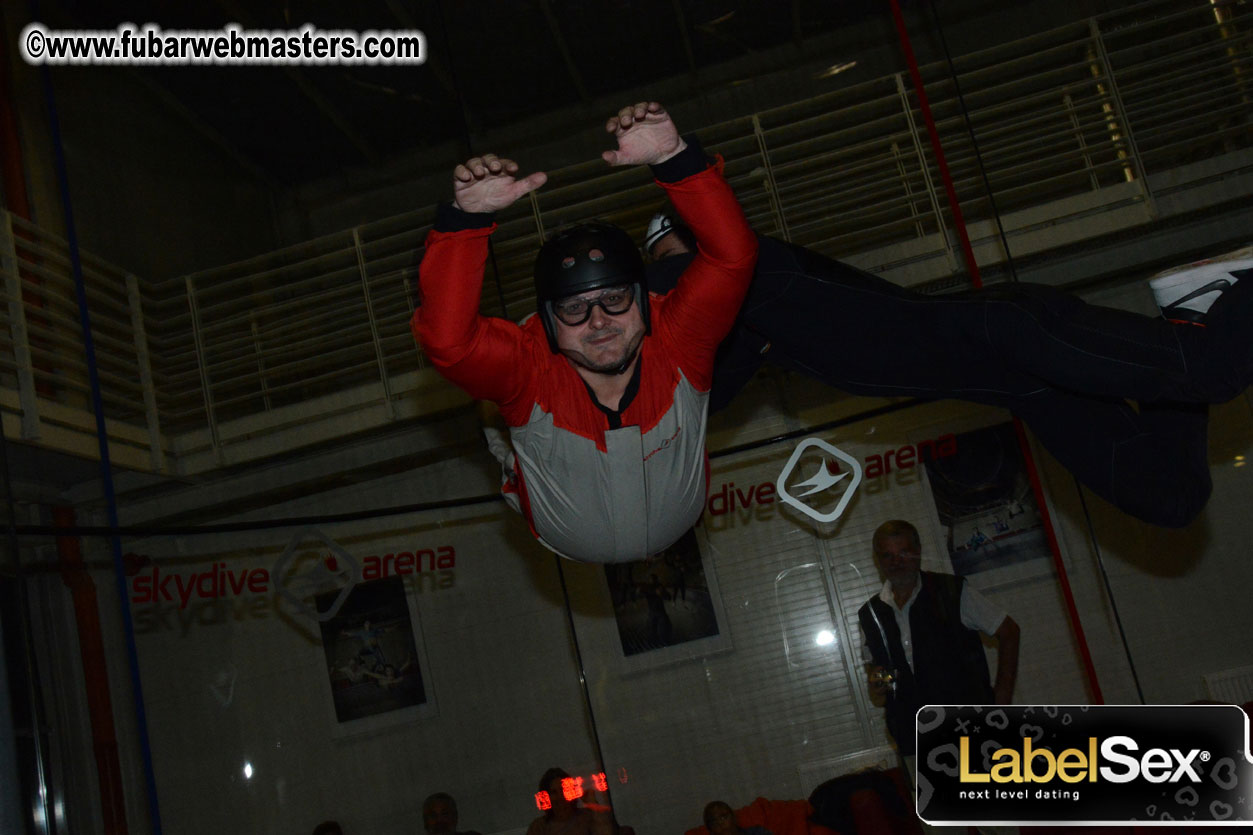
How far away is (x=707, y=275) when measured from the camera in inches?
71.9

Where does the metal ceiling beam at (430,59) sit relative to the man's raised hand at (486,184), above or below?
above

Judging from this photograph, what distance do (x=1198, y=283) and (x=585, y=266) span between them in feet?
3.88

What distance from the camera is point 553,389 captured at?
77.0 inches

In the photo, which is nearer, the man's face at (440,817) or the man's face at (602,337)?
the man's face at (602,337)

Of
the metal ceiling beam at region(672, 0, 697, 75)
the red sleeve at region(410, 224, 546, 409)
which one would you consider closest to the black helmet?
the red sleeve at region(410, 224, 546, 409)

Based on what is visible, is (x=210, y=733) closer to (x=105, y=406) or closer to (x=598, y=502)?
(x=105, y=406)

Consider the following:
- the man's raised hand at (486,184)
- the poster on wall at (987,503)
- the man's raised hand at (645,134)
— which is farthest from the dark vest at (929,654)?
the man's raised hand at (486,184)

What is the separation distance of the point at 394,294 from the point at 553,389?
167cm

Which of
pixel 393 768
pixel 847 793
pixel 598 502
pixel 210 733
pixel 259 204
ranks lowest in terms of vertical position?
pixel 847 793

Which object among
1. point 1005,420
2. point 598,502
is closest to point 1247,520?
point 1005,420

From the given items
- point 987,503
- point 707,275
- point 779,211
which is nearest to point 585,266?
point 707,275

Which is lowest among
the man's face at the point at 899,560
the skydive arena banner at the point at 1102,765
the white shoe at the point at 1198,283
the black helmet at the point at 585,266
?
the skydive arena banner at the point at 1102,765

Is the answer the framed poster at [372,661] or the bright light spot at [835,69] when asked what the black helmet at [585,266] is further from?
the bright light spot at [835,69]

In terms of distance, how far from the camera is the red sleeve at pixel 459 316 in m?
1.64
